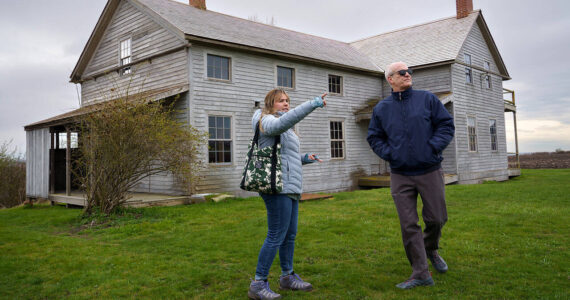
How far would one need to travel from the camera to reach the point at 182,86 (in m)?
11.6

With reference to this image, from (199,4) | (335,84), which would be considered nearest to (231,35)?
(199,4)

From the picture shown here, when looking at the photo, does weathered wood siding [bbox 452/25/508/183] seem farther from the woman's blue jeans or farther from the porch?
the woman's blue jeans

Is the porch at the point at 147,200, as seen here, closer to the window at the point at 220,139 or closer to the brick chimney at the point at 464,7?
the window at the point at 220,139

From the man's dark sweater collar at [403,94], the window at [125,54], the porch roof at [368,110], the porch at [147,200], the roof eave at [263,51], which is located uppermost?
the window at [125,54]

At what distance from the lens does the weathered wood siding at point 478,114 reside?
1720cm

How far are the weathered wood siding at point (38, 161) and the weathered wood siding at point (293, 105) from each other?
16.4 ft

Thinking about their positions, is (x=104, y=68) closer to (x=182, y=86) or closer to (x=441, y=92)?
(x=182, y=86)

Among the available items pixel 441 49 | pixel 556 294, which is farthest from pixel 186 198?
pixel 441 49

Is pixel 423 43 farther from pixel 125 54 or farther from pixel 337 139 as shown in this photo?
pixel 125 54

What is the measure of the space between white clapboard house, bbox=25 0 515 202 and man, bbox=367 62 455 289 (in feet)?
22.0

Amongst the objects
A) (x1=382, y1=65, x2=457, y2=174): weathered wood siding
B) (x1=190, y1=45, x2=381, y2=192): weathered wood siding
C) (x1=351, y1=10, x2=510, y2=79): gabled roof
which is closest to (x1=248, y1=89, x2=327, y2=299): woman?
(x1=190, y1=45, x2=381, y2=192): weathered wood siding

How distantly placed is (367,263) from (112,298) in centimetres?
272

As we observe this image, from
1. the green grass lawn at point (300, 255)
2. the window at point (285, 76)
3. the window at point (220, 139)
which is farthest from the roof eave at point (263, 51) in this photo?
the green grass lawn at point (300, 255)

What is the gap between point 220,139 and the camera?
482 inches
